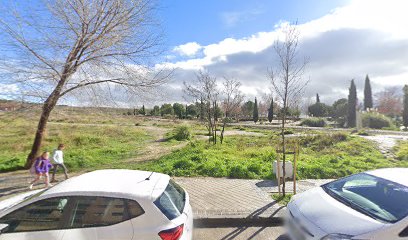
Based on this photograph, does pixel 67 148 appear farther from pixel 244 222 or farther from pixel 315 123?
pixel 315 123

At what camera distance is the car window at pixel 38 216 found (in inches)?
120

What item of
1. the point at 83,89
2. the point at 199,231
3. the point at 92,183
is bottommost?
the point at 199,231

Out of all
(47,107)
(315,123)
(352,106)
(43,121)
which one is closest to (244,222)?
(47,107)

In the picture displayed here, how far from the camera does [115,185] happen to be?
10.9 feet

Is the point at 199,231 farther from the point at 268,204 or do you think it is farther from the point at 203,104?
the point at 203,104

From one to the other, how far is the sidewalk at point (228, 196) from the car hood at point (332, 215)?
153cm

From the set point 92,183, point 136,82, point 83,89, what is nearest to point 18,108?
point 83,89

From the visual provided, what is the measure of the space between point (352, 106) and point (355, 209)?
147 ft

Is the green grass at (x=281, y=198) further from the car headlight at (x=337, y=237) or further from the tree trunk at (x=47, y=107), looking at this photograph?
the tree trunk at (x=47, y=107)

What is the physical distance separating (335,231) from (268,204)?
3.06 metres

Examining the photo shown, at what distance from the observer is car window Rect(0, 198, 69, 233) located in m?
3.04

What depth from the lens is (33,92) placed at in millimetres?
8820

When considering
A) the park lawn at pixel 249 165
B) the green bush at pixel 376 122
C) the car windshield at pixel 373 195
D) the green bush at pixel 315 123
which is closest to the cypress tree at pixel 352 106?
the green bush at pixel 376 122

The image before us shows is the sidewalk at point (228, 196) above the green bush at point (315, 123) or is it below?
below
